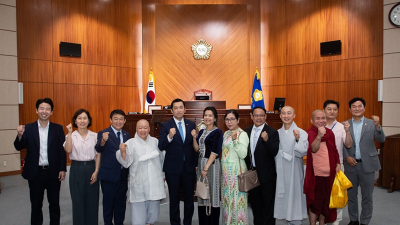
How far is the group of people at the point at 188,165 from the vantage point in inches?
138

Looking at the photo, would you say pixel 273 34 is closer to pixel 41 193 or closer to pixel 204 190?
pixel 204 190

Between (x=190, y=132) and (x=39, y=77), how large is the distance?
637 cm

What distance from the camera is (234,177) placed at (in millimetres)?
3518

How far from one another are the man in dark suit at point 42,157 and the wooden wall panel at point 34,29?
5593 mm

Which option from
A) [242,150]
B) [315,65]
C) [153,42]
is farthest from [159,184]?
[153,42]

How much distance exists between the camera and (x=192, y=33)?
11336mm

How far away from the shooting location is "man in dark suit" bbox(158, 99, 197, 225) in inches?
146

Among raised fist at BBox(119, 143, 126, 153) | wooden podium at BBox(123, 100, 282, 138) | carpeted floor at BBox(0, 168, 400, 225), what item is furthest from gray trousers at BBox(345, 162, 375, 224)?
wooden podium at BBox(123, 100, 282, 138)

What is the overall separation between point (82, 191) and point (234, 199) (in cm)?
168

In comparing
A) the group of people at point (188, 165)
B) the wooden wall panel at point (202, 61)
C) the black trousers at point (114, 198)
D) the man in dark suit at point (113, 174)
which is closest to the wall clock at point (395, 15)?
the wooden wall panel at point (202, 61)

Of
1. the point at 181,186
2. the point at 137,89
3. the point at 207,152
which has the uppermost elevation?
the point at 137,89

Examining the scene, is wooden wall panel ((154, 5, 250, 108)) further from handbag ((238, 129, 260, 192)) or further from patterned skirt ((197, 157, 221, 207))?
handbag ((238, 129, 260, 192))

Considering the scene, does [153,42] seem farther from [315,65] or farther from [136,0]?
[315,65]

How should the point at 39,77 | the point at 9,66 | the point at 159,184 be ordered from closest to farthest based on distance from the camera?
1. the point at 159,184
2. the point at 9,66
3. the point at 39,77
